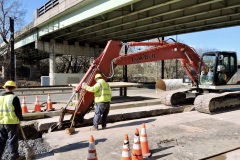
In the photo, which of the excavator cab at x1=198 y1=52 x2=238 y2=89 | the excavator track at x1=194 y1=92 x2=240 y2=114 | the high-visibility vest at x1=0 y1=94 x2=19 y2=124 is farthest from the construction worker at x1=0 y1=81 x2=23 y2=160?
the excavator cab at x1=198 y1=52 x2=238 y2=89

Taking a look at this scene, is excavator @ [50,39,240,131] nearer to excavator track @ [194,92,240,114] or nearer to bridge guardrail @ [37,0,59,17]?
excavator track @ [194,92,240,114]

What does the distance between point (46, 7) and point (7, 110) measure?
21.8m

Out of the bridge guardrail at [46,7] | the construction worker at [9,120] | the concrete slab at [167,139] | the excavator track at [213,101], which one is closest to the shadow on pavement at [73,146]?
the concrete slab at [167,139]

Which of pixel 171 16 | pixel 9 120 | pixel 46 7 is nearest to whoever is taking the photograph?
pixel 9 120

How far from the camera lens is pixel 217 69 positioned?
11.0 metres

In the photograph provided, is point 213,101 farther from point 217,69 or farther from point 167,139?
point 167,139

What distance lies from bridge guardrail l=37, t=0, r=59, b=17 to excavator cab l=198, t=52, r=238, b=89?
15865 millimetres

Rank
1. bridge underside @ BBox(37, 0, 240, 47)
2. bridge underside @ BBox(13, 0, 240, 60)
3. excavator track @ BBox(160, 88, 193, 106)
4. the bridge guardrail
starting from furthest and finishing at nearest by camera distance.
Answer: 1. the bridge guardrail
2. bridge underside @ BBox(13, 0, 240, 60)
3. bridge underside @ BBox(37, 0, 240, 47)
4. excavator track @ BBox(160, 88, 193, 106)

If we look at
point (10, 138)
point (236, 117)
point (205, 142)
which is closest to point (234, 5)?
point (236, 117)

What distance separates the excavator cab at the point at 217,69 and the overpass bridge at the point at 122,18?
562 centimetres

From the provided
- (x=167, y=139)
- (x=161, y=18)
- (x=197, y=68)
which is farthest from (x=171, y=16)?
(x=167, y=139)

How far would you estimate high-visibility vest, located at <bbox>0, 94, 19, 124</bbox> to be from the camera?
18.5 ft

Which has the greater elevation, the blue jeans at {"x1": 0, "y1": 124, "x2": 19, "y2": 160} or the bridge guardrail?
the bridge guardrail

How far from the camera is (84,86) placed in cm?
770
